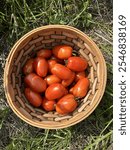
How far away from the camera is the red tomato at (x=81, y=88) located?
153 centimetres

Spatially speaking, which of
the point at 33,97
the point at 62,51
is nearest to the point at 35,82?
the point at 33,97

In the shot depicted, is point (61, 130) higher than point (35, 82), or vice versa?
point (35, 82)

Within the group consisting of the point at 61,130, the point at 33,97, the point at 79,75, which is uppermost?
the point at 79,75

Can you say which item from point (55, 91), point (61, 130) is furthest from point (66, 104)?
point (61, 130)

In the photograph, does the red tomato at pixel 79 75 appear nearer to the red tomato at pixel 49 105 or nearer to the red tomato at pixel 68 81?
the red tomato at pixel 68 81

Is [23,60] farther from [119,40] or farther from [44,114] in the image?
[119,40]

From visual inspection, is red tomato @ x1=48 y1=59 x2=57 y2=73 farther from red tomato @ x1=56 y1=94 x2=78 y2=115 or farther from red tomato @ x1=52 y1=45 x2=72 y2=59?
red tomato @ x1=56 y1=94 x2=78 y2=115

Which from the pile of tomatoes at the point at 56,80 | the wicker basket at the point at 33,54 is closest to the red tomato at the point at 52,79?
the pile of tomatoes at the point at 56,80

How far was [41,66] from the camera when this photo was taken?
60.4 inches

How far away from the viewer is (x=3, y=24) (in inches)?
64.3

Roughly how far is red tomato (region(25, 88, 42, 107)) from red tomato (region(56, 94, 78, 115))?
0.25ft

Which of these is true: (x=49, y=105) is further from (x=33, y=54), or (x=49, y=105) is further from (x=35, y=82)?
(x=33, y=54)

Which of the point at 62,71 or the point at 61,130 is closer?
the point at 62,71

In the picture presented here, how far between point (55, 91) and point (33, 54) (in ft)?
0.62
